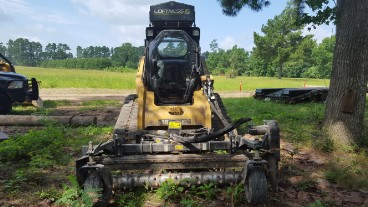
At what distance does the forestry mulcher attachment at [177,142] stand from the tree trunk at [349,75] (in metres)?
2.18

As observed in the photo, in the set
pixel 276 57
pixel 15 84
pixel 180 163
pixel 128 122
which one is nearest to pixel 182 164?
pixel 180 163

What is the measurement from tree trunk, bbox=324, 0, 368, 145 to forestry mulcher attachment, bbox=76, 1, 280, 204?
2.18 meters

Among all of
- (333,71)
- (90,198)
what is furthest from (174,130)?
(333,71)

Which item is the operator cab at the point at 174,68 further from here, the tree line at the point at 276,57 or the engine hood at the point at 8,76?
the engine hood at the point at 8,76

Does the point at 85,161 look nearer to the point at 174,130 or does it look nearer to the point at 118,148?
the point at 118,148

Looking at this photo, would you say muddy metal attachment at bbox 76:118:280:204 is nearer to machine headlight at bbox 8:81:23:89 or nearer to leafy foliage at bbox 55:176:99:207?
leafy foliage at bbox 55:176:99:207

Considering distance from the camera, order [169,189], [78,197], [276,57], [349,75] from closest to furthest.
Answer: [78,197], [169,189], [349,75], [276,57]

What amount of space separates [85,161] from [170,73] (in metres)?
3.38

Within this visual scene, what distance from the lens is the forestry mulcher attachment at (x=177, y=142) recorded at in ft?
14.0

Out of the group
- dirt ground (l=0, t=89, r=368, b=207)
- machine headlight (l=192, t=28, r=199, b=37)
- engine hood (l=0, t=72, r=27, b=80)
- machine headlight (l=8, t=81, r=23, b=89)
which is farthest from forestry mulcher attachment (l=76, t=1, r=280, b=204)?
engine hood (l=0, t=72, r=27, b=80)

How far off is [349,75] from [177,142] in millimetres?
3977

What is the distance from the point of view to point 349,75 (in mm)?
6582

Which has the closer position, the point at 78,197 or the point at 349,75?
the point at 78,197

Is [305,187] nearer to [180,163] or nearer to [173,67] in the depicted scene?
[180,163]
